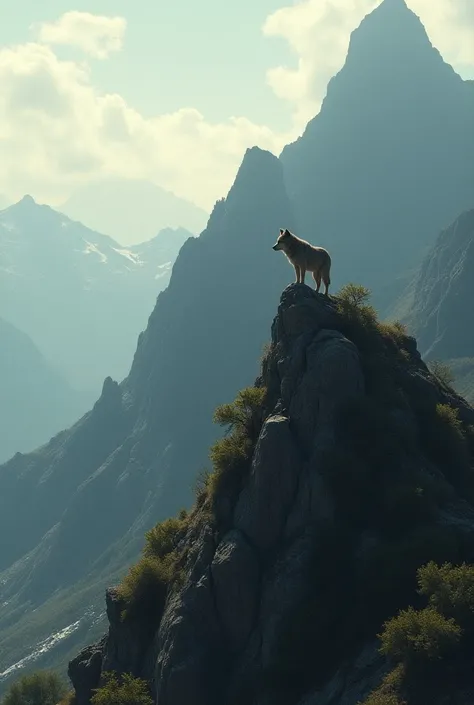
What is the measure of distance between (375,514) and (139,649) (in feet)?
68.1

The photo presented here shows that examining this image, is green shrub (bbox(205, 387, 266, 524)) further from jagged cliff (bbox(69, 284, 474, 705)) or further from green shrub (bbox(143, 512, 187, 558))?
green shrub (bbox(143, 512, 187, 558))

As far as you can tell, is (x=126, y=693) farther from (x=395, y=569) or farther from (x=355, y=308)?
(x=355, y=308)

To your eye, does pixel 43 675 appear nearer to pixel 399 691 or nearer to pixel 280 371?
pixel 280 371

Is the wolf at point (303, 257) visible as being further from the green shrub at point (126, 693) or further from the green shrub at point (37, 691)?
the green shrub at point (37, 691)

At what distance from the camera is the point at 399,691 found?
34812mm

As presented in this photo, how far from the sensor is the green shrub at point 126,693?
48219mm

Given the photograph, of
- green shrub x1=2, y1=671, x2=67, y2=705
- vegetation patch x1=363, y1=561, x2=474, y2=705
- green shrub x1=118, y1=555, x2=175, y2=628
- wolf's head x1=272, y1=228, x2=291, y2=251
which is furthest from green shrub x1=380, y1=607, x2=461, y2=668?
green shrub x1=2, y1=671, x2=67, y2=705

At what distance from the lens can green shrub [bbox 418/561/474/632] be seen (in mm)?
35781

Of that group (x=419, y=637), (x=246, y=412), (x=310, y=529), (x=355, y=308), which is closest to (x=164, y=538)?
(x=246, y=412)

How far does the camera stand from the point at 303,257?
2386 inches

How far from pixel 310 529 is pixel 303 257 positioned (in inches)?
881

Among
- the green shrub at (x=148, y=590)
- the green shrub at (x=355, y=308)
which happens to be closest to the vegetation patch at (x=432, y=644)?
the green shrub at (x=148, y=590)

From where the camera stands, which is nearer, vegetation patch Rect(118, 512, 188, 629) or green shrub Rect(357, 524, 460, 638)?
green shrub Rect(357, 524, 460, 638)

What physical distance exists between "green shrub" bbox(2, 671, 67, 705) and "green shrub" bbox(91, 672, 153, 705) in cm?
5578
